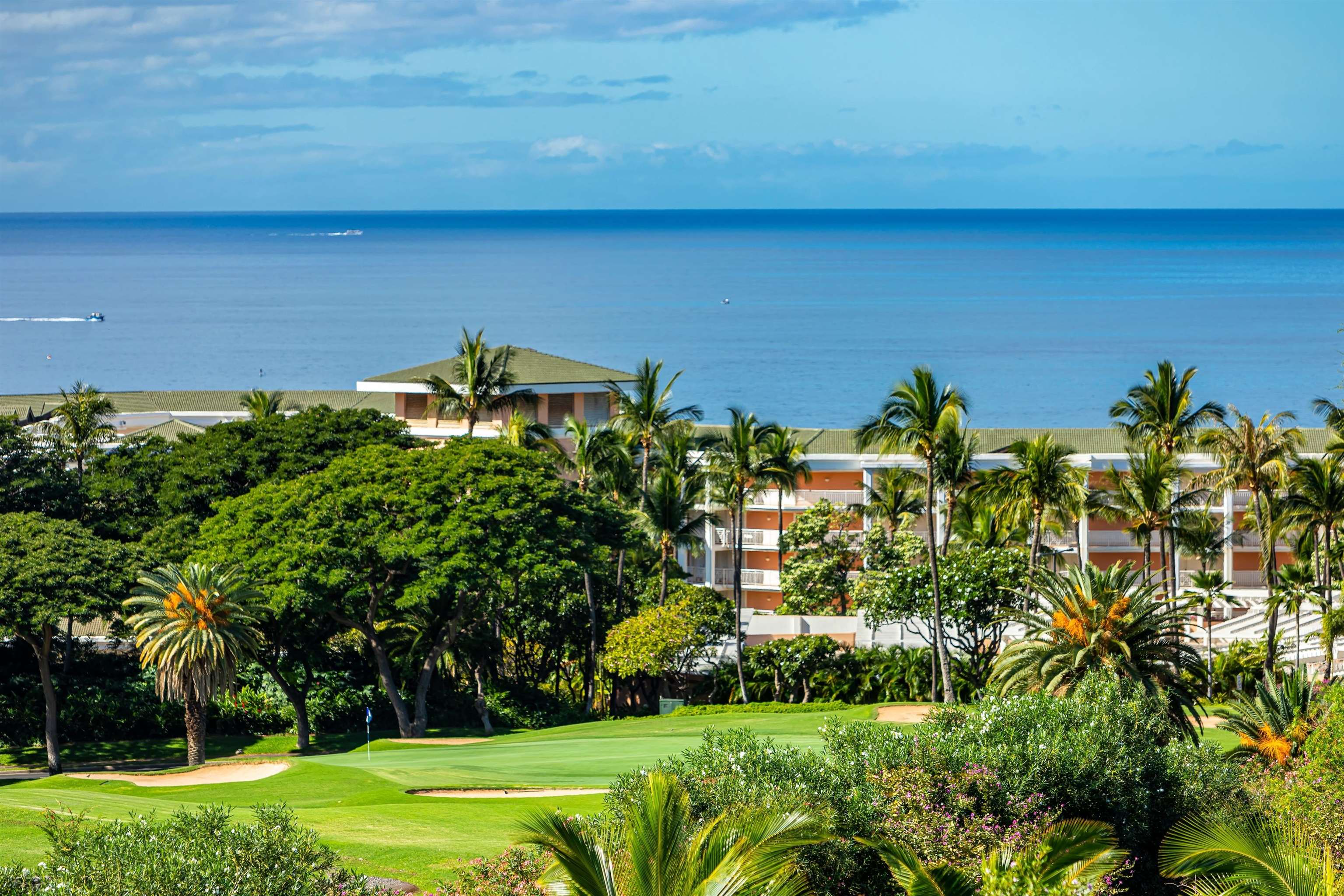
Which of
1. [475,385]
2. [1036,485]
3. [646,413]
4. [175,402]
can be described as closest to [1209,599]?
[1036,485]

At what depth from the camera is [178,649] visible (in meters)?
34.7

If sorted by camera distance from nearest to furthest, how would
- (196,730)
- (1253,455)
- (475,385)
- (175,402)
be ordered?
(196,730)
(1253,455)
(475,385)
(175,402)

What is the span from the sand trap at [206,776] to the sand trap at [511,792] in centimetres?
522

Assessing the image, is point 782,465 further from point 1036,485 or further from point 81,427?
point 81,427

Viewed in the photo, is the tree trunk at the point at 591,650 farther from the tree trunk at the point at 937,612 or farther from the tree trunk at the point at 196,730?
the tree trunk at the point at 196,730

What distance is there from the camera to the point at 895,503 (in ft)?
184

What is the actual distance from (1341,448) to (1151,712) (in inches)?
551

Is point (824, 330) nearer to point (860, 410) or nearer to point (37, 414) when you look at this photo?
point (860, 410)

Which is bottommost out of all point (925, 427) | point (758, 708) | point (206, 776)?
point (206, 776)

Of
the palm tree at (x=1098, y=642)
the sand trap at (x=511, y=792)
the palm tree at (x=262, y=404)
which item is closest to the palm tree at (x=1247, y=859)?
the palm tree at (x=1098, y=642)

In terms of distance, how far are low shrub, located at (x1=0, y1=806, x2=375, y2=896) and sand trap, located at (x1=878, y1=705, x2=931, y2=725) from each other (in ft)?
75.8

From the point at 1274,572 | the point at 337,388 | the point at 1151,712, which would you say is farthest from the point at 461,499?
the point at 337,388

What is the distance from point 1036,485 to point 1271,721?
15.5 metres

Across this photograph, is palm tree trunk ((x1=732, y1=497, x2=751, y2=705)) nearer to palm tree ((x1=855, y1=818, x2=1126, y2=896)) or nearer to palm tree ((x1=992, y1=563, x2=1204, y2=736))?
palm tree ((x1=992, y1=563, x2=1204, y2=736))
